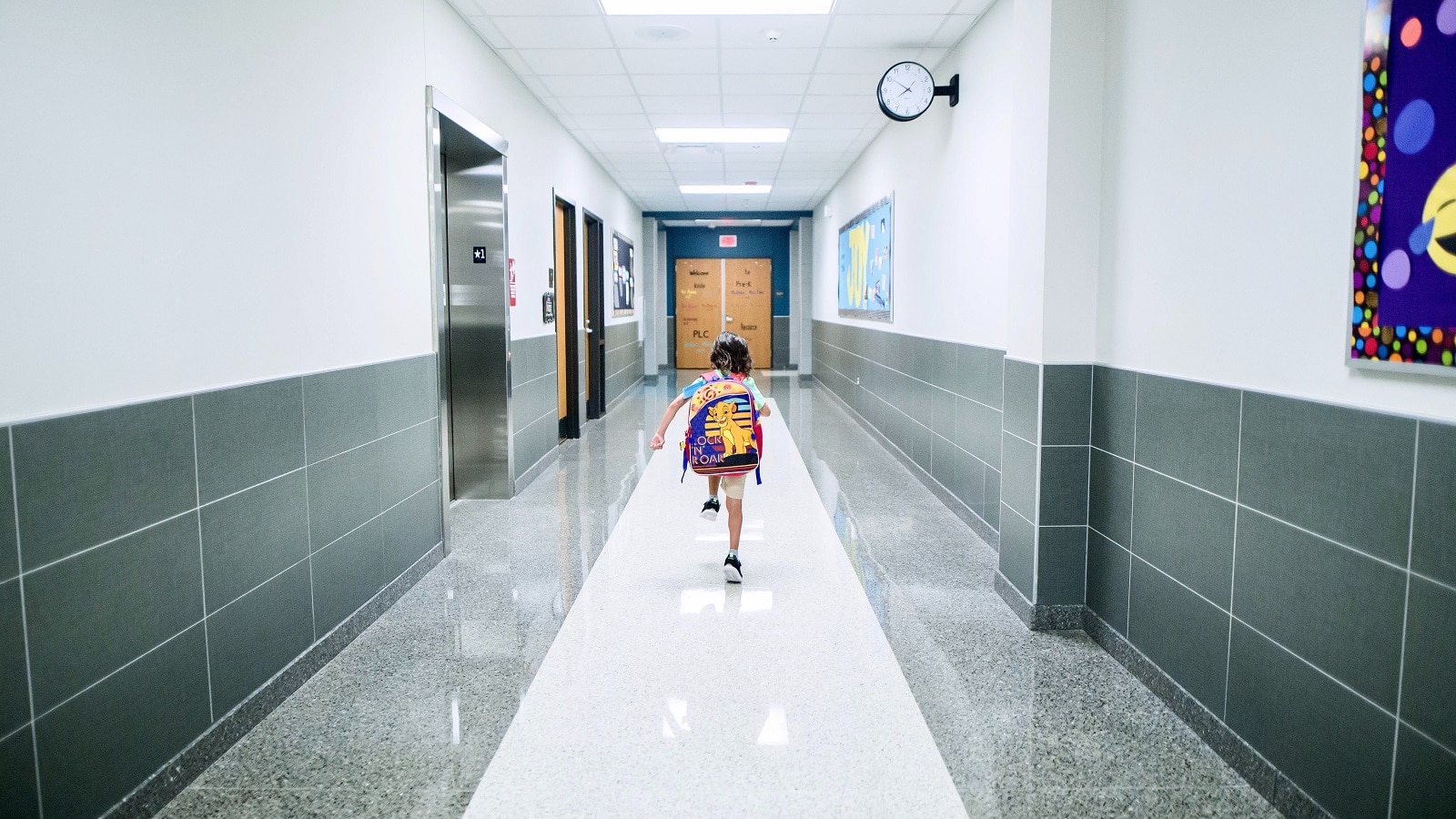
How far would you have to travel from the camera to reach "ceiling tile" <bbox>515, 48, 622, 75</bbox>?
5809mm

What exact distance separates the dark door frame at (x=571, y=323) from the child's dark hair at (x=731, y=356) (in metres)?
4.29

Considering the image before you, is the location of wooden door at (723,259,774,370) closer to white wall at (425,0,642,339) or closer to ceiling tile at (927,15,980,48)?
white wall at (425,0,642,339)

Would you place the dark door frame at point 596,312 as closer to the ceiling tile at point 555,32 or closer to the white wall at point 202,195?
the ceiling tile at point 555,32

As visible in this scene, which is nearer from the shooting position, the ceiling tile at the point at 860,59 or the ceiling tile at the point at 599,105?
the ceiling tile at the point at 860,59

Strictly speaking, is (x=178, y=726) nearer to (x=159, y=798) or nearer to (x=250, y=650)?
(x=159, y=798)

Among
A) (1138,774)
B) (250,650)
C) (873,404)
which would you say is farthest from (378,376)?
(873,404)

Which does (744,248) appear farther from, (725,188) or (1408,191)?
(1408,191)

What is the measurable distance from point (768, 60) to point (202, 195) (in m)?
4.18

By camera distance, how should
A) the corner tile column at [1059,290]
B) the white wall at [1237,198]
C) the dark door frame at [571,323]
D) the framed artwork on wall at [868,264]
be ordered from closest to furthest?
1. the white wall at [1237,198]
2. the corner tile column at [1059,290]
3. the framed artwork on wall at [868,264]
4. the dark door frame at [571,323]

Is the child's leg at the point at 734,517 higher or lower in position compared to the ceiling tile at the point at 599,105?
lower

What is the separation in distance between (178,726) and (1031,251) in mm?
3295

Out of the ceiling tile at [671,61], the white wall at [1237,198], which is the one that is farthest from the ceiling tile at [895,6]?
the white wall at [1237,198]

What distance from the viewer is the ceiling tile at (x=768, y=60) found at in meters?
5.79

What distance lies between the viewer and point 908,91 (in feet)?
19.0
